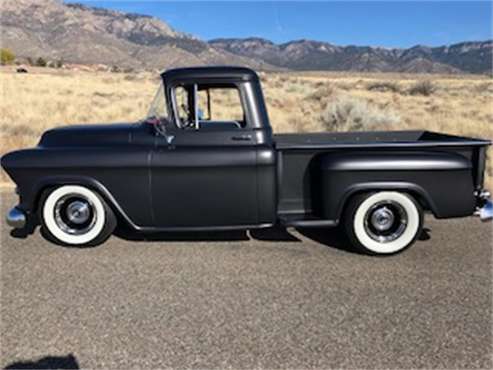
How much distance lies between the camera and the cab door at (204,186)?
4840 millimetres

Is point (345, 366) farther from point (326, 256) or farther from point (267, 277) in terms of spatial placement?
point (326, 256)

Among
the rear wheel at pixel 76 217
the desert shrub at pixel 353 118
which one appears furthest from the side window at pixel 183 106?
the desert shrub at pixel 353 118

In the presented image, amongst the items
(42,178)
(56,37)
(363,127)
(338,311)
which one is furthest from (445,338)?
(56,37)

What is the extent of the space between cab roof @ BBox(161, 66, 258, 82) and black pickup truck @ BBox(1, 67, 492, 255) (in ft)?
0.03

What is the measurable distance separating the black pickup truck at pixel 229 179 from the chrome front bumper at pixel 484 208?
1 cm

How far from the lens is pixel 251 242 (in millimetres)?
5352

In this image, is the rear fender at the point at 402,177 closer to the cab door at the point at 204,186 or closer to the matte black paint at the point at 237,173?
the matte black paint at the point at 237,173

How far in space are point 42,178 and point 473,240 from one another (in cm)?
450

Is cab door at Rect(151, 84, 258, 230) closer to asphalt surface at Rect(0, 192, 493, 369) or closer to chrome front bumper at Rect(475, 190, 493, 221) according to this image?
asphalt surface at Rect(0, 192, 493, 369)

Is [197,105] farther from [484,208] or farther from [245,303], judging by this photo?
[484,208]

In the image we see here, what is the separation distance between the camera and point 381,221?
505 centimetres

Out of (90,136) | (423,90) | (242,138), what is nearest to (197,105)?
(242,138)

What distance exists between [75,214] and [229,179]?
5.38ft

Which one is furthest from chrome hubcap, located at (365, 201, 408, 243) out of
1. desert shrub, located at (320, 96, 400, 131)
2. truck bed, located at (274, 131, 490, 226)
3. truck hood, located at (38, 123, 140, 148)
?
desert shrub, located at (320, 96, 400, 131)
